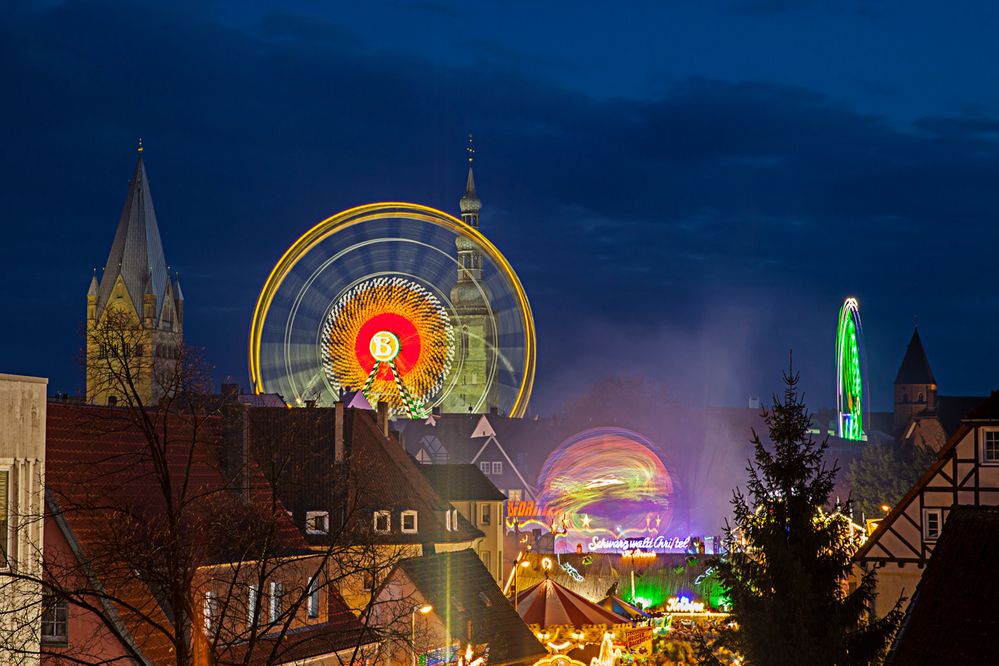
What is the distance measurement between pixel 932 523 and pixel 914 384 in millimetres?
126153

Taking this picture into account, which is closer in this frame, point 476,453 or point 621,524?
point 621,524

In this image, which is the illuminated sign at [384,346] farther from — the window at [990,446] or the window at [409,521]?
the window at [990,446]

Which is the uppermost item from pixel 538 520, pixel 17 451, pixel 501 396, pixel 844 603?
pixel 501 396

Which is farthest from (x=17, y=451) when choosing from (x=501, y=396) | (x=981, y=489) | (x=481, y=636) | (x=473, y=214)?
(x=473, y=214)

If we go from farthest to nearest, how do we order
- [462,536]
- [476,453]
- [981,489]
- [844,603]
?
[476,453] → [462,536] → [981,489] → [844,603]

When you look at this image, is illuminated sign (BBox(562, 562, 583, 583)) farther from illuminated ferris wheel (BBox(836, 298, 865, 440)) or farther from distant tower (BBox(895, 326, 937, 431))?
distant tower (BBox(895, 326, 937, 431))

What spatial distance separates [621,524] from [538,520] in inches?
275

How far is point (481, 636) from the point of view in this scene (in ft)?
135

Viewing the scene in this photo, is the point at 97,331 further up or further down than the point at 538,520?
further down

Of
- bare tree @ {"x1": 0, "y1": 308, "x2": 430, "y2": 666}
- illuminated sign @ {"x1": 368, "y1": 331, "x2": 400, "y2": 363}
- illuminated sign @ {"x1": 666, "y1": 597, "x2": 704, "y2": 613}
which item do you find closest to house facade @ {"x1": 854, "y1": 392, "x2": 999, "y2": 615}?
illuminated sign @ {"x1": 666, "y1": 597, "x2": 704, "y2": 613}

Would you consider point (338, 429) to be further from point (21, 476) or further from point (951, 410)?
point (951, 410)

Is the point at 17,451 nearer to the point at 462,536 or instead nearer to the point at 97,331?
the point at 97,331

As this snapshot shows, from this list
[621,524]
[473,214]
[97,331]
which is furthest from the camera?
[473,214]

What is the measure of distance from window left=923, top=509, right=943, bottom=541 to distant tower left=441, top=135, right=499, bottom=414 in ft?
143
